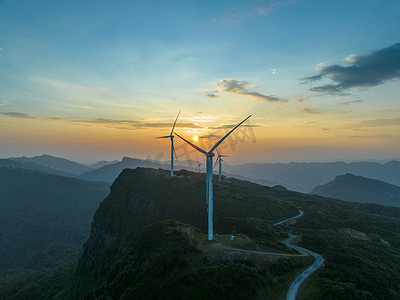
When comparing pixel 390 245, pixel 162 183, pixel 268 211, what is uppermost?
pixel 162 183

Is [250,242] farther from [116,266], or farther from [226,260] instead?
[116,266]

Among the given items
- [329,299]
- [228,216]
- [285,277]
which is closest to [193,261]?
[285,277]

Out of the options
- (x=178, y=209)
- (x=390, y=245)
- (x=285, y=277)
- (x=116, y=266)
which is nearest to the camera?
(x=285, y=277)

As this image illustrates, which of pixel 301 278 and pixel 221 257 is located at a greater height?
pixel 221 257

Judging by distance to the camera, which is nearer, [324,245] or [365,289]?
[365,289]

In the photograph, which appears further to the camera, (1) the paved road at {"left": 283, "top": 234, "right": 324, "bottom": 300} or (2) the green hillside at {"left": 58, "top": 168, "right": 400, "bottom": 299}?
(2) the green hillside at {"left": 58, "top": 168, "right": 400, "bottom": 299}

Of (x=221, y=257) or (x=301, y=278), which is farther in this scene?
(x=221, y=257)

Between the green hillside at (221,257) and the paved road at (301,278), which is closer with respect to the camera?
the paved road at (301,278)

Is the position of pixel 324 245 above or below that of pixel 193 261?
Result: below
